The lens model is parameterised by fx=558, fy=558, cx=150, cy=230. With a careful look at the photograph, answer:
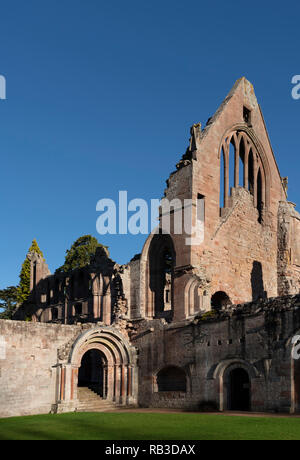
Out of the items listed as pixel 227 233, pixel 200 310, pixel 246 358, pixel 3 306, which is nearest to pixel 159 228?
pixel 227 233

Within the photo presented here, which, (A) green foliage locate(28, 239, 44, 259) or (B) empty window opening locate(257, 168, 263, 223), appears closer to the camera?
(B) empty window opening locate(257, 168, 263, 223)

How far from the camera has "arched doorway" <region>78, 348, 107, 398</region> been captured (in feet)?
84.5

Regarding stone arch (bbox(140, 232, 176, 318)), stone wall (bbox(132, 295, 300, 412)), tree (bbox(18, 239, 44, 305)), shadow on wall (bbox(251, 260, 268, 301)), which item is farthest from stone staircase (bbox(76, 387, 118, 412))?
tree (bbox(18, 239, 44, 305))

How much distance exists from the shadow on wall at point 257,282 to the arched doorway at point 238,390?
8821 millimetres

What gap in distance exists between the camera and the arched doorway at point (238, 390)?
2128 cm

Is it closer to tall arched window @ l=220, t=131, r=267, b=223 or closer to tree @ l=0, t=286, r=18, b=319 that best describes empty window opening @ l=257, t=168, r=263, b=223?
tall arched window @ l=220, t=131, r=267, b=223

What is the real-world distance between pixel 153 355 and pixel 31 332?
562 centimetres

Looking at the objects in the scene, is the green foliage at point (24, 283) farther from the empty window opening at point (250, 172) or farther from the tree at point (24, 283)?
the empty window opening at point (250, 172)

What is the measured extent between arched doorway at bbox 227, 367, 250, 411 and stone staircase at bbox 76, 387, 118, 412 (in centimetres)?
576

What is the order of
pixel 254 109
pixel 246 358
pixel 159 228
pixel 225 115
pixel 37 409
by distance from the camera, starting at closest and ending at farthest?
1. pixel 246 358
2. pixel 37 409
3. pixel 159 228
4. pixel 225 115
5. pixel 254 109

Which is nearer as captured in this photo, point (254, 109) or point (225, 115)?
point (225, 115)

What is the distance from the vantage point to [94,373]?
29125mm

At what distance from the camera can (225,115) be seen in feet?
99.6

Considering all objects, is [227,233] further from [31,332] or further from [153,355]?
[31,332]
